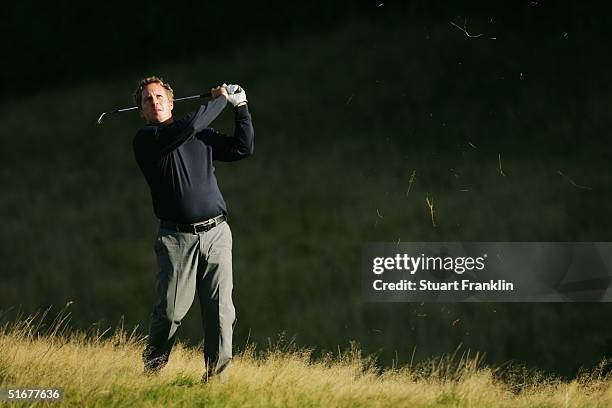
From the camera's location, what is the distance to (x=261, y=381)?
6.80 m

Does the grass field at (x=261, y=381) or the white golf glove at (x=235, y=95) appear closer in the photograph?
the grass field at (x=261, y=381)

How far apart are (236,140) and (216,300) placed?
47.4 inches

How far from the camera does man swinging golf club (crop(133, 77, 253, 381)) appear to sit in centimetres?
654

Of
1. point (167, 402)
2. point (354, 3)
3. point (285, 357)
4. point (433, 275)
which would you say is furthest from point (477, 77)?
point (167, 402)

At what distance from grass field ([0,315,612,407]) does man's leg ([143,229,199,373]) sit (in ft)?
1.26

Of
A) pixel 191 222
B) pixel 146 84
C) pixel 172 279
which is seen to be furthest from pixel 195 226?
pixel 146 84

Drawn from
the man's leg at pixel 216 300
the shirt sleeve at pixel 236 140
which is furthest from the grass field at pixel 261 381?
the shirt sleeve at pixel 236 140

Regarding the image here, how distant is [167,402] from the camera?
238 inches

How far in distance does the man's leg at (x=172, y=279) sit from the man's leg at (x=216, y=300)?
9cm

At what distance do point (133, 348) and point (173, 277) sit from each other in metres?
1.54

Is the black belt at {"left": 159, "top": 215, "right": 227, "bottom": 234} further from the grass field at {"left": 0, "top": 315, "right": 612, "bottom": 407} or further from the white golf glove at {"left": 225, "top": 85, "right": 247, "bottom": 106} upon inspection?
the grass field at {"left": 0, "top": 315, "right": 612, "bottom": 407}

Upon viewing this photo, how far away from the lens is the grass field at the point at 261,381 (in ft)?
20.3

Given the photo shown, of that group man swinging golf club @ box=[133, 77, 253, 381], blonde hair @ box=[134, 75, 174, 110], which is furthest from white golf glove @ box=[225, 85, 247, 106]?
blonde hair @ box=[134, 75, 174, 110]

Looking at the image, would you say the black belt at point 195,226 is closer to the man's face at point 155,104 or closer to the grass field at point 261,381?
the man's face at point 155,104
